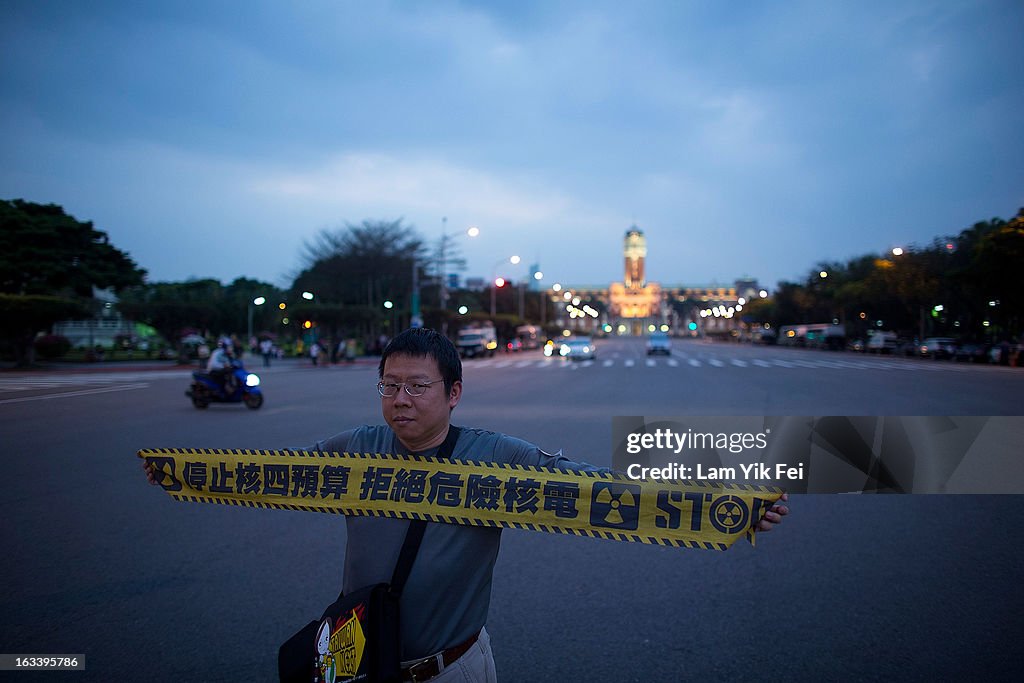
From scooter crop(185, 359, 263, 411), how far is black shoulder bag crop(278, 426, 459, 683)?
48.1 ft

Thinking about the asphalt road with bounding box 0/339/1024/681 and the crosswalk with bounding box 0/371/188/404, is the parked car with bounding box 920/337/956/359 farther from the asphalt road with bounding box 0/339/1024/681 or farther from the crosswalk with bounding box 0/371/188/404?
the asphalt road with bounding box 0/339/1024/681

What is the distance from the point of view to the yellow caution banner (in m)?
2.52

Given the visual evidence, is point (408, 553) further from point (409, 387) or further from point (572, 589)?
point (572, 589)

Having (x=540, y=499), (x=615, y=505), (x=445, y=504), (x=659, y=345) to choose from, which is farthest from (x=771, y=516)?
(x=659, y=345)

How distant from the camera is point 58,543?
19.4 feet

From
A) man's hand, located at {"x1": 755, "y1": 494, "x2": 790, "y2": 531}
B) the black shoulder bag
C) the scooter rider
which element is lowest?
the scooter rider

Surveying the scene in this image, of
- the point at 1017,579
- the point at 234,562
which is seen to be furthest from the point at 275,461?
the point at 1017,579

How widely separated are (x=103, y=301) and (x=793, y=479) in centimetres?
5155

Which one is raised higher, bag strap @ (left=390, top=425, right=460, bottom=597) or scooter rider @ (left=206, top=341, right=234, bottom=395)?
bag strap @ (left=390, top=425, right=460, bottom=597)

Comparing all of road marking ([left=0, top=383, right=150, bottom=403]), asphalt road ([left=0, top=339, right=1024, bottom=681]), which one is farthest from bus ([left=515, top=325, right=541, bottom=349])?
asphalt road ([left=0, top=339, right=1024, bottom=681])

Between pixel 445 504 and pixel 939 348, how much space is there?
2057 inches

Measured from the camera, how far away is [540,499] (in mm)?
2682

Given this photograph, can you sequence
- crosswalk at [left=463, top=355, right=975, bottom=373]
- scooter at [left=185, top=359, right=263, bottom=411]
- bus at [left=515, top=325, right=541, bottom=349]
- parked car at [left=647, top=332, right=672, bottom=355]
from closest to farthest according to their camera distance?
scooter at [left=185, top=359, right=263, bottom=411] < crosswalk at [left=463, top=355, right=975, bottom=373] < parked car at [left=647, top=332, right=672, bottom=355] < bus at [left=515, top=325, right=541, bottom=349]

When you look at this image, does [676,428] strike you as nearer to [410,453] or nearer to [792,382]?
[410,453]
